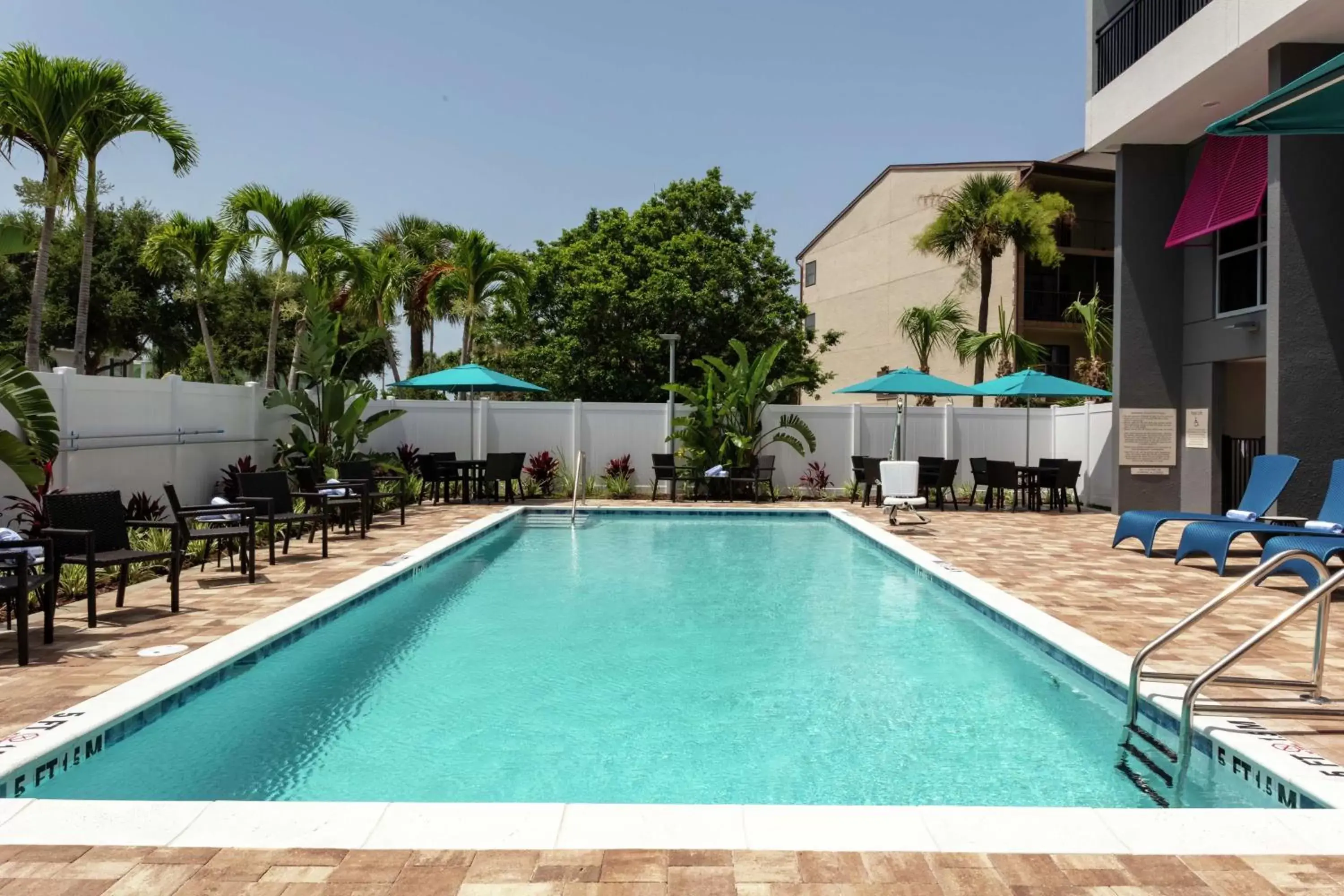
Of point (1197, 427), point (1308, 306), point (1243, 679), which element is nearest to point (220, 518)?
point (1243, 679)

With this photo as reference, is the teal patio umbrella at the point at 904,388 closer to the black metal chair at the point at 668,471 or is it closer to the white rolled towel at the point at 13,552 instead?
the black metal chair at the point at 668,471

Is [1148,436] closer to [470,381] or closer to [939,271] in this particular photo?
[470,381]

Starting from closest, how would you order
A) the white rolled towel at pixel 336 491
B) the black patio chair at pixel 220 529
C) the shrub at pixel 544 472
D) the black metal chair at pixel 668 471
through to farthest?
1. the black patio chair at pixel 220 529
2. the white rolled towel at pixel 336 491
3. the black metal chair at pixel 668 471
4. the shrub at pixel 544 472

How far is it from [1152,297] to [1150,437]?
7.97ft

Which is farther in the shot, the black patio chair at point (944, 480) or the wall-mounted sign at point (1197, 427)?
the black patio chair at point (944, 480)

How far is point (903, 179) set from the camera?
106 ft

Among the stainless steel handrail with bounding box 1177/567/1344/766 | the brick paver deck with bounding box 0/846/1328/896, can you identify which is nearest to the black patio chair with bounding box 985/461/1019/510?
the stainless steel handrail with bounding box 1177/567/1344/766

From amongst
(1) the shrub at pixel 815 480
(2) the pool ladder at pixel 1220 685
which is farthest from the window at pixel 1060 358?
(2) the pool ladder at pixel 1220 685

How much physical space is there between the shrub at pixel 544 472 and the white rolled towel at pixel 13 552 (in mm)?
11933

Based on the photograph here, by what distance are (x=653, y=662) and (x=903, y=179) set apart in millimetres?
29368

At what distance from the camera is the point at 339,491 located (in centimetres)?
1160

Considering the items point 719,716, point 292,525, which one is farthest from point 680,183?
point 719,716

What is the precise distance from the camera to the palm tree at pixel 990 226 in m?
24.8

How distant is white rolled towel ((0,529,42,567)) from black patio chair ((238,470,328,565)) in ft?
8.74
